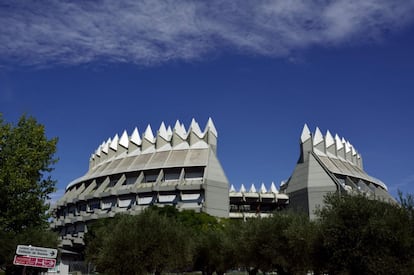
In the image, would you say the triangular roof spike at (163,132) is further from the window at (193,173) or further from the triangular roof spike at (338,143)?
the triangular roof spike at (338,143)

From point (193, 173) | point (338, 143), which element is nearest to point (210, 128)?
point (193, 173)

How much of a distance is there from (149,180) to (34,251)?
208 feet

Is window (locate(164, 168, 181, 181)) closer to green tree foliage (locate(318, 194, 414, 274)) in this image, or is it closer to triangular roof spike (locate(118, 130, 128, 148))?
triangular roof spike (locate(118, 130, 128, 148))

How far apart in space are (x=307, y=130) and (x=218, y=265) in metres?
56.6

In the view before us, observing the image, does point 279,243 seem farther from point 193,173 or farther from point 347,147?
point 347,147

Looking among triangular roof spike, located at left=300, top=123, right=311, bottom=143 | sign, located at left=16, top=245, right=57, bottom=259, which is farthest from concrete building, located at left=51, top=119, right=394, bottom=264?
sign, located at left=16, top=245, right=57, bottom=259

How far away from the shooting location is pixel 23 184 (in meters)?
26.1

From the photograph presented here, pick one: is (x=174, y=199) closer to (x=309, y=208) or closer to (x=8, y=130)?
(x=309, y=208)

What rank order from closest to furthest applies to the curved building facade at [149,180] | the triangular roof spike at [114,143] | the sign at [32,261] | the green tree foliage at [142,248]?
the sign at [32,261]
the green tree foliage at [142,248]
the curved building facade at [149,180]
the triangular roof spike at [114,143]

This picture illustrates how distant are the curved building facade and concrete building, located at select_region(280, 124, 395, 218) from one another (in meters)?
15.1

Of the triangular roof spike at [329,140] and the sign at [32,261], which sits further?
the triangular roof spike at [329,140]

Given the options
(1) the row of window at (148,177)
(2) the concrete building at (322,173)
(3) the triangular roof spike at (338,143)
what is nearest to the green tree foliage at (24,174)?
(1) the row of window at (148,177)

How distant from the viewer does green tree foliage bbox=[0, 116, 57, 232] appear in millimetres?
26203

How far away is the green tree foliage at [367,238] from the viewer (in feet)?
65.4
